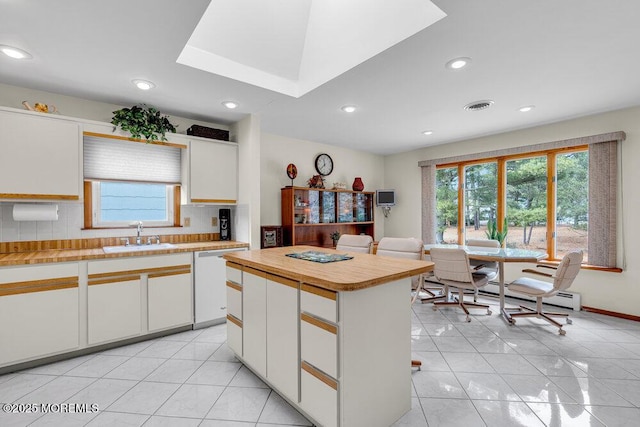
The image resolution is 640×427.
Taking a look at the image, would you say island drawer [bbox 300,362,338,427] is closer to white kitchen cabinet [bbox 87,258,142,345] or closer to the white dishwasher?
the white dishwasher

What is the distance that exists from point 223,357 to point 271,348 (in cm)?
89

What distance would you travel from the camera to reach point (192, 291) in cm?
312

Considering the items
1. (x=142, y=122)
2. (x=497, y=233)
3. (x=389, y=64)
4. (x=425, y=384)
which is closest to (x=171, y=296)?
(x=142, y=122)

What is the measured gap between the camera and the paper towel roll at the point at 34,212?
2.50 metres

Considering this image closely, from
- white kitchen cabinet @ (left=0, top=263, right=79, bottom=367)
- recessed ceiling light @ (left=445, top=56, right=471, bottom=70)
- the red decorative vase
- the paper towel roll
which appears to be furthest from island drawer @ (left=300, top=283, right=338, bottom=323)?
the red decorative vase

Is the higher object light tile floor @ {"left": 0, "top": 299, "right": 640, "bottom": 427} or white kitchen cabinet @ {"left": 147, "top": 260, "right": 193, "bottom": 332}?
white kitchen cabinet @ {"left": 147, "top": 260, "right": 193, "bottom": 332}

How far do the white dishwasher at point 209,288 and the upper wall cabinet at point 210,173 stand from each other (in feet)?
2.17

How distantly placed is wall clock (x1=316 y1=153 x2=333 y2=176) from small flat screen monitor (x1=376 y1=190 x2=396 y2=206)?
1.14m

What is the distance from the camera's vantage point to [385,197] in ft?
18.8

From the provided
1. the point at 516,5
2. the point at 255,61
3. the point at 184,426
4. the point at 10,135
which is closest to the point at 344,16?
the point at 255,61

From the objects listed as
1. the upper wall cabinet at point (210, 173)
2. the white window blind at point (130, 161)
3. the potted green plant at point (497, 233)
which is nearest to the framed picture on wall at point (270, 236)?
the upper wall cabinet at point (210, 173)

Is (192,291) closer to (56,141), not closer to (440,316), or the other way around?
(56,141)

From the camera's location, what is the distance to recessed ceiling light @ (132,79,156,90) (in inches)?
102

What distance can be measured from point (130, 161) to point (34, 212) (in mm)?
910
